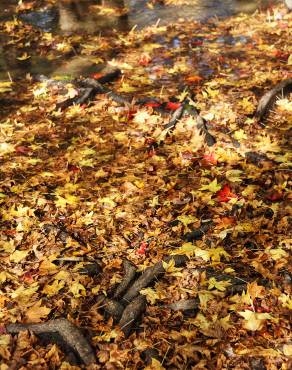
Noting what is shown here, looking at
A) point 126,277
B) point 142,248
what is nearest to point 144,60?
point 142,248

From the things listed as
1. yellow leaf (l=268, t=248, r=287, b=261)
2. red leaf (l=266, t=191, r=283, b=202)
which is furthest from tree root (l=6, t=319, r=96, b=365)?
red leaf (l=266, t=191, r=283, b=202)

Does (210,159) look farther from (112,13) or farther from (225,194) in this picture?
(112,13)

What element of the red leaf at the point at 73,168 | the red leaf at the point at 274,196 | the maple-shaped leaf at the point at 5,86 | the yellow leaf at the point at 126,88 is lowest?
the red leaf at the point at 274,196

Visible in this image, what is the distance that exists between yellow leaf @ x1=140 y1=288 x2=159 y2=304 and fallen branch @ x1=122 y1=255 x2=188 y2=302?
5 cm

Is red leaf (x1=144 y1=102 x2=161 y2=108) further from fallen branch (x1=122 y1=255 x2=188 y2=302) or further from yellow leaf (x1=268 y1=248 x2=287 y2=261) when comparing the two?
yellow leaf (x1=268 y1=248 x2=287 y2=261)

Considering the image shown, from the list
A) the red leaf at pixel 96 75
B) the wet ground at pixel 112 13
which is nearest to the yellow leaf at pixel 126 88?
the red leaf at pixel 96 75

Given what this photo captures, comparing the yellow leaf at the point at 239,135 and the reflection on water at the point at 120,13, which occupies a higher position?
the reflection on water at the point at 120,13

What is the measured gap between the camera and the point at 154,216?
4141 mm

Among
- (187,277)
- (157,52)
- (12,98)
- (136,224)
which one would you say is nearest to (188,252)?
(187,277)

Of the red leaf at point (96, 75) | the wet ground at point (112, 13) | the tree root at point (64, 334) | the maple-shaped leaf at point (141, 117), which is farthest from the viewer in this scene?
the wet ground at point (112, 13)

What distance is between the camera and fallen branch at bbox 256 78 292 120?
5.36 meters

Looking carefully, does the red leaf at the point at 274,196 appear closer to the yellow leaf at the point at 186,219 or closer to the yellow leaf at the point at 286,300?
the yellow leaf at the point at 186,219

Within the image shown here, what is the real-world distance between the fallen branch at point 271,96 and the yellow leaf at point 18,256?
3.41 metres

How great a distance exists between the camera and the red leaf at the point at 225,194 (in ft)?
13.9
